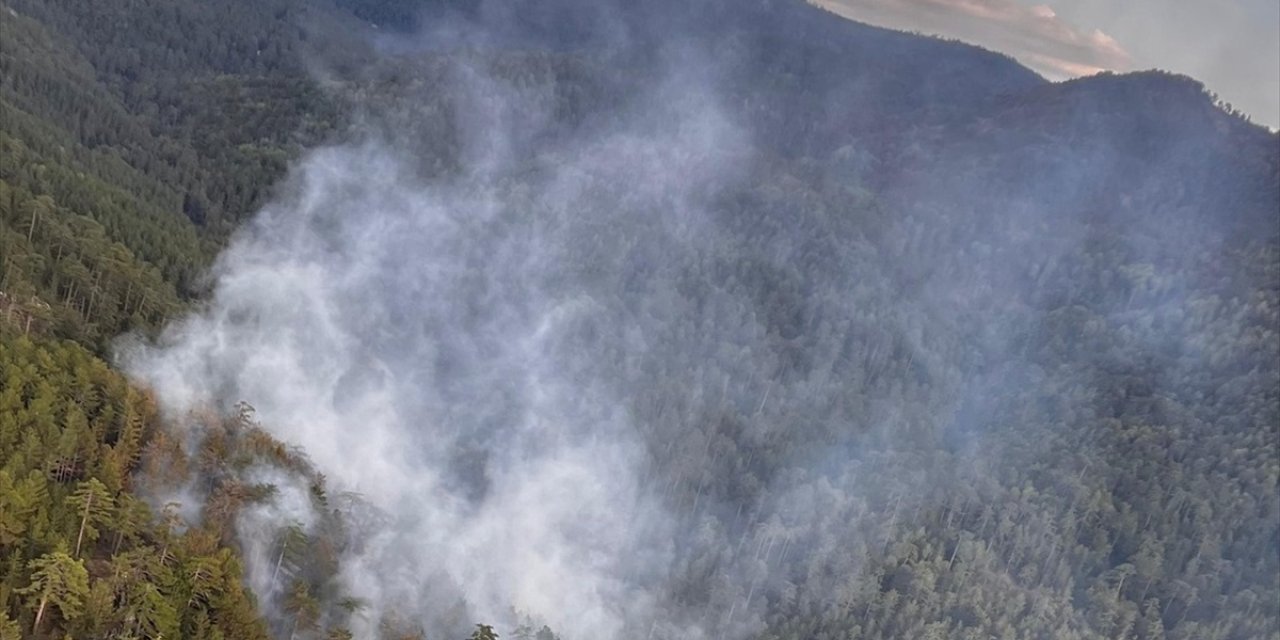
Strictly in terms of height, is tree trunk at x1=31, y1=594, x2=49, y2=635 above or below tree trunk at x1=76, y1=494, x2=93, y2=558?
below

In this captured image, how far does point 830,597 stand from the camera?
198 metres

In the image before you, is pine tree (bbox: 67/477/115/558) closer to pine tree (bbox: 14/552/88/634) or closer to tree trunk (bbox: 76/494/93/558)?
tree trunk (bbox: 76/494/93/558)

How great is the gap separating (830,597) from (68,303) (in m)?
166

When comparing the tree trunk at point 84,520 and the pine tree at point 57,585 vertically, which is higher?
the tree trunk at point 84,520

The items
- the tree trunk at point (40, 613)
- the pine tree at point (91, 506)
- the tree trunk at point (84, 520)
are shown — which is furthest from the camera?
the pine tree at point (91, 506)

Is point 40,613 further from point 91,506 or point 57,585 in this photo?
point 91,506

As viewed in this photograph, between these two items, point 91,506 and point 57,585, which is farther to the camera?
point 91,506

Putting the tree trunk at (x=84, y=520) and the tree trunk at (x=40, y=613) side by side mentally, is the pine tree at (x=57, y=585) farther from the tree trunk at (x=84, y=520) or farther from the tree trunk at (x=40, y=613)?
the tree trunk at (x=84, y=520)

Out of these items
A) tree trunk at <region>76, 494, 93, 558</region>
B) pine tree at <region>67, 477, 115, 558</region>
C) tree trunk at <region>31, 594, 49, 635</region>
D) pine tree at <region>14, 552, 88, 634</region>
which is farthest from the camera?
A: pine tree at <region>67, 477, 115, 558</region>

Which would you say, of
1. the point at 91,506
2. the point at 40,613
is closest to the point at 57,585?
the point at 40,613

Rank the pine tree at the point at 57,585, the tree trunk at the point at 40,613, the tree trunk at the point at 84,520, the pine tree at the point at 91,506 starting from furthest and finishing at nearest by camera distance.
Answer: the pine tree at the point at 91,506 → the tree trunk at the point at 84,520 → the pine tree at the point at 57,585 → the tree trunk at the point at 40,613

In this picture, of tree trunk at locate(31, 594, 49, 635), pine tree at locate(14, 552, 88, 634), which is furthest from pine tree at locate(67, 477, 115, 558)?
tree trunk at locate(31, 594, 49, 635)

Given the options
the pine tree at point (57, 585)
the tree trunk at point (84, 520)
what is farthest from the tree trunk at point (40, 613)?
A: the tree trunk at point (84, 520)

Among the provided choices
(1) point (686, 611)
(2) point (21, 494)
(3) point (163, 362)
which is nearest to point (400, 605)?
(3) point (163, 362)
